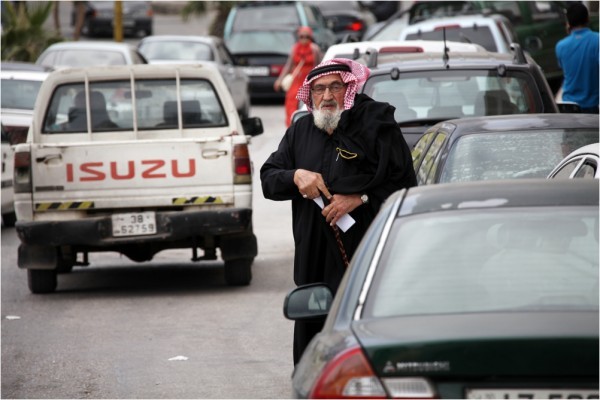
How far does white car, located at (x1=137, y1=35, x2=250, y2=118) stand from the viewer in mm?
27375

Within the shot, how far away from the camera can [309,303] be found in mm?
5449

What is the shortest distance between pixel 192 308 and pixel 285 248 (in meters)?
3.40

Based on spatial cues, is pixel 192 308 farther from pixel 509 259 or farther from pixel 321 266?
pixel 509 259

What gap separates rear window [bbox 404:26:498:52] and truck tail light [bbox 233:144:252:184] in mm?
7714

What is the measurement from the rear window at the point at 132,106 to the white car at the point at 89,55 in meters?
12.0

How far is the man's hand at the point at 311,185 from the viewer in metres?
6.78

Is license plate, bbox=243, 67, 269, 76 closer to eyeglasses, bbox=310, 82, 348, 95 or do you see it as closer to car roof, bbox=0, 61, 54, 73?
car roof, bbox=0, 61, 54, 73

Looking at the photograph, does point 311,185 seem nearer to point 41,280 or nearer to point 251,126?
point 41,280

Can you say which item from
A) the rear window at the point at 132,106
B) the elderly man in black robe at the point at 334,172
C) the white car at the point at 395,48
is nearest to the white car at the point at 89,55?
the white car at the point at 395,48

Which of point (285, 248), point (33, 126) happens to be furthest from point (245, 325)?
point (285, 248)

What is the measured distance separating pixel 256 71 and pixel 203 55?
11.6 ft

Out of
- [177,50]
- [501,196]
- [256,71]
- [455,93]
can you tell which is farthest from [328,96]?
[256,71]

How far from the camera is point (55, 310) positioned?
460 inches

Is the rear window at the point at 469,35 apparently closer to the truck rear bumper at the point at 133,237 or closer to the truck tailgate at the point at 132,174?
the truck tailgate at the point at 132,174
